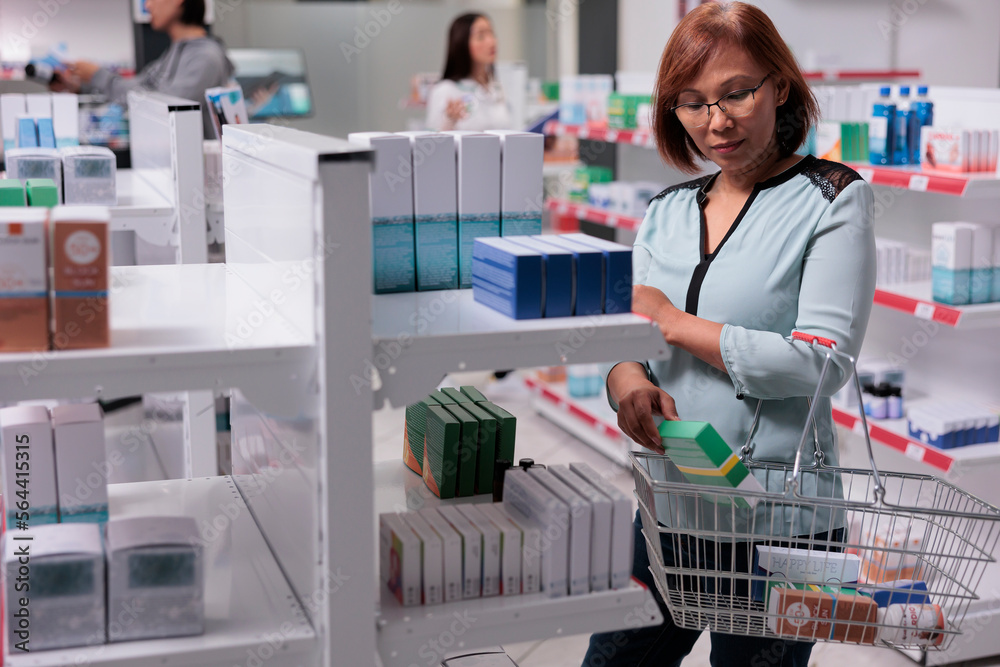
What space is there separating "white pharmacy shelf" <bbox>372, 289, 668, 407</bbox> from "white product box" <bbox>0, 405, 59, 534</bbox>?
67cm

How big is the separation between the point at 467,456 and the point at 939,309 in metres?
2.20

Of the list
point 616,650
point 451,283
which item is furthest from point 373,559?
point 616,650

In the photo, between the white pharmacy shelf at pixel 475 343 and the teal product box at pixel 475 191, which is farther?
the teal product box at pixel 475 191

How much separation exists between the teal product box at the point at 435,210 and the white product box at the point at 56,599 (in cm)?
68

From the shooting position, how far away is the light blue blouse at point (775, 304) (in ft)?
5.94

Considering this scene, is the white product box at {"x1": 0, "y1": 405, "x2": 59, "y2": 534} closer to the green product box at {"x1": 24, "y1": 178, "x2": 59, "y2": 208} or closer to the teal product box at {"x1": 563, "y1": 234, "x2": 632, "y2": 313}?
the green product box at {"x1": 24, "y1": 178, "x2": 59, "y2": 208}

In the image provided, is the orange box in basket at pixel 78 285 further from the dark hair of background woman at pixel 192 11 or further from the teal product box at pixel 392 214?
the dark hair of background woman at pixel 192 11

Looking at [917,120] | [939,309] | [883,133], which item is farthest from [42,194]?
[917,120]

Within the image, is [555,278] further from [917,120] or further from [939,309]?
[917,120]

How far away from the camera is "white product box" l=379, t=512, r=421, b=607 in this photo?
1.50m

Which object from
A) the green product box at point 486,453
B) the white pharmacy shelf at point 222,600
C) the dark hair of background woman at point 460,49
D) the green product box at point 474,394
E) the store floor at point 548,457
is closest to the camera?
the white pharmacy shelf at point 222,600

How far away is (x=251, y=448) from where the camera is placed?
6.49 feet

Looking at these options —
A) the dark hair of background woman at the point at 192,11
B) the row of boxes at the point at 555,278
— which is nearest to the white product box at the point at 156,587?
the row of boxes at the point at 555,278

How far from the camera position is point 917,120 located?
3670 mm
